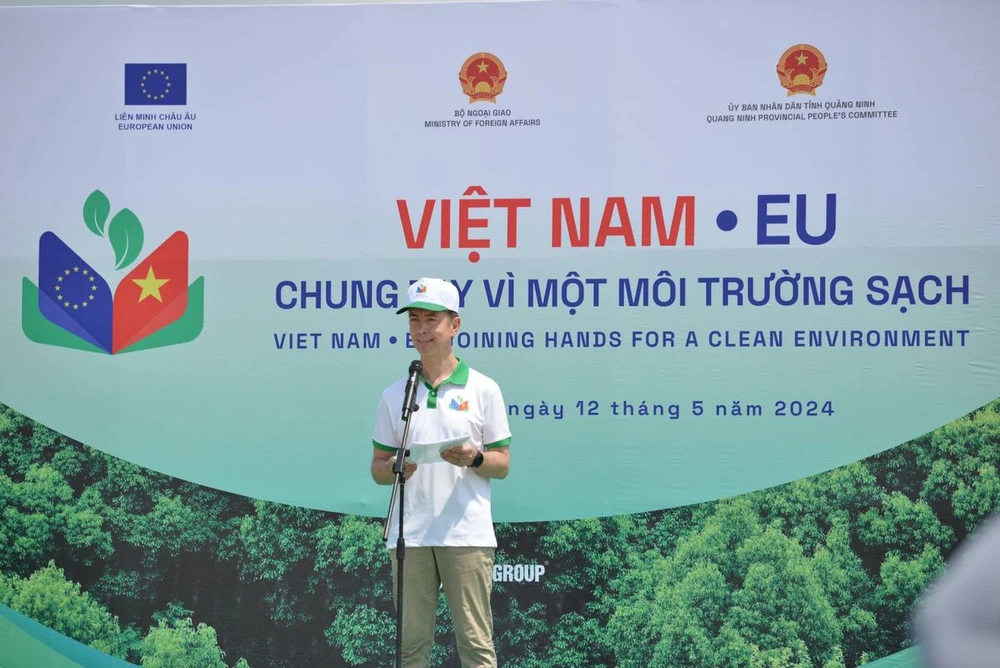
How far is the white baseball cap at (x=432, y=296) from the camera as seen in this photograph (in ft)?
13.5

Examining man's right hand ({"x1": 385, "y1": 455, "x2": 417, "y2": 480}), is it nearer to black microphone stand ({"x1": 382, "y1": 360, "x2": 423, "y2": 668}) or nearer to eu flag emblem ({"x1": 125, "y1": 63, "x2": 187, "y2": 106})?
black microphone stand ({"x1": 382, "y1": 360, "x2": 423, "y2": 668})

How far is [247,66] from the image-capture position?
197 inches

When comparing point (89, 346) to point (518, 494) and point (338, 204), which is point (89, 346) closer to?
point (338, 204)

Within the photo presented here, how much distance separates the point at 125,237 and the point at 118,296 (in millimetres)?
242

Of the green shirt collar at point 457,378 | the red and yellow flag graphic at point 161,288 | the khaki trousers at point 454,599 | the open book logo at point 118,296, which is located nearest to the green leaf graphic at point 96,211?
the open book logo at point 118,296

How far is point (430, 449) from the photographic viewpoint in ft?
12.9

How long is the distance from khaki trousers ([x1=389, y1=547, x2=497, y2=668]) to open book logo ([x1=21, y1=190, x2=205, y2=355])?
153 centimetres

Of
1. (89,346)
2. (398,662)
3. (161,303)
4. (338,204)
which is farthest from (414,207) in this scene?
(398,662)

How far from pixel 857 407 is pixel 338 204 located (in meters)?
2.19

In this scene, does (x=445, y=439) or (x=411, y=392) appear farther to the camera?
(x=445, y=439)

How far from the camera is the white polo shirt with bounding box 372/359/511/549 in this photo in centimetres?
407

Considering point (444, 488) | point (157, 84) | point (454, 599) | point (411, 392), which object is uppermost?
point (157, 84)

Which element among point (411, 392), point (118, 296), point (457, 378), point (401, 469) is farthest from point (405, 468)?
point (118, 296)

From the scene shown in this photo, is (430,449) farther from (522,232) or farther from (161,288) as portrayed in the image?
(161,288)
